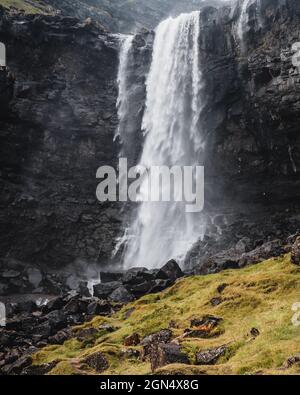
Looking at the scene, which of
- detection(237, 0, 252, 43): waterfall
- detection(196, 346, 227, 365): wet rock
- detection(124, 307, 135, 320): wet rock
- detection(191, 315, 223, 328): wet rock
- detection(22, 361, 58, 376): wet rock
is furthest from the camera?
detection(237, 0, 252, 43): waterfall

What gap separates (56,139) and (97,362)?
42355mm

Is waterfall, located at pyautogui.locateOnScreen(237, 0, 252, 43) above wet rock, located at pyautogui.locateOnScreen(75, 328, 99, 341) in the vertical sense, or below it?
above

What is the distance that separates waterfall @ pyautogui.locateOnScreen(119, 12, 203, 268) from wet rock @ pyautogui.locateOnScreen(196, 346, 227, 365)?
1320 inches

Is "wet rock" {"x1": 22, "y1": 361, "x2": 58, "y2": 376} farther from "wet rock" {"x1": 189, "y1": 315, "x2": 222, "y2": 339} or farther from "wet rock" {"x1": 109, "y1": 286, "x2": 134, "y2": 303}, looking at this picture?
"wet rock" {"x1": 109, "y1": 286, "x2": 134, "y2": 303}

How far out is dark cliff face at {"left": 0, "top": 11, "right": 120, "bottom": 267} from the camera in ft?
177

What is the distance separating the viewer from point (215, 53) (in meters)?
54.1

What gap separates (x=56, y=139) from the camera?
57.1 metres

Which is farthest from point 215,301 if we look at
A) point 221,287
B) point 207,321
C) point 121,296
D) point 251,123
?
point 251,123

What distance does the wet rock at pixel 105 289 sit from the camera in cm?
3512

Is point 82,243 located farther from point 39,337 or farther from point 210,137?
point 39,337

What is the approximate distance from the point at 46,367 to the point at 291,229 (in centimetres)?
3325

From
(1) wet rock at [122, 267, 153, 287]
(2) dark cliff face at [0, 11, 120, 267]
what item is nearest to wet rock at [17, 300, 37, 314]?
(1) wet rock at [122, 267, 153, 287]

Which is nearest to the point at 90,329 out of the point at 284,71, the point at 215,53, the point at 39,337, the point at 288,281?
the point at 39,337

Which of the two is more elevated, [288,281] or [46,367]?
[288,281]
